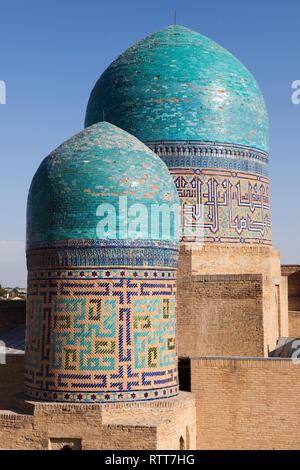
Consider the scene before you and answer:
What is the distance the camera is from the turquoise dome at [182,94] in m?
10.7

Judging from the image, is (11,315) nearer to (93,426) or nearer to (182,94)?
(182,94)

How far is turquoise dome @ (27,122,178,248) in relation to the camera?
7.93m

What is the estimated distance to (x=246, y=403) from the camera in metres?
8.55

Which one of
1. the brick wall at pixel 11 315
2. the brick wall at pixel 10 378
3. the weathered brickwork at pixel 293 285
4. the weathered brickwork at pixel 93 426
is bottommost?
the weathered brickwork at pixel 93 426

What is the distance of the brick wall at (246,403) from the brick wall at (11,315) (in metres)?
5.27

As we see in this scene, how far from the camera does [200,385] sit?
344 inches

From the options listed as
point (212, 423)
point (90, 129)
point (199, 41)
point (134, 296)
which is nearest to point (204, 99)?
point (199, 41)

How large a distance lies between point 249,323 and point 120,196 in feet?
10.0

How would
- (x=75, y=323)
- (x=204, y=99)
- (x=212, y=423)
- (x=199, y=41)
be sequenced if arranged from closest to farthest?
1. (x=75, y=323)
2. (x=212, y=423)
3. (x=204, y=99)
4. (x=199, y=41)

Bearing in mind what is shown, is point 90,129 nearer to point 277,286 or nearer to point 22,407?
point 22,407

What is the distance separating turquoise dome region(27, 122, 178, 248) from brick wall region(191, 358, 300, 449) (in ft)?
6.84

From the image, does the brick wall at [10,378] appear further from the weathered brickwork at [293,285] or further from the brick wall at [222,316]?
the weathered brickwork at [293,285]

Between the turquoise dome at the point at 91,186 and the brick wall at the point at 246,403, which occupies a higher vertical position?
the turquoise dome at the point at 91,186

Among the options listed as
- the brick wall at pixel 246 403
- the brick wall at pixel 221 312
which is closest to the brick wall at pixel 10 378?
the brick wall at pixel 221 312
